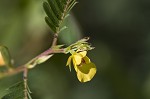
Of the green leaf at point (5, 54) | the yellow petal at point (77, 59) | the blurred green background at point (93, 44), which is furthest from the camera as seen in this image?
the blurred green background at point (93, 44)

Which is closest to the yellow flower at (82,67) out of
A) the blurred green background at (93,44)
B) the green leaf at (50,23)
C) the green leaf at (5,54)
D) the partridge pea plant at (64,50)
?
the partridge pea plant at (64,50)

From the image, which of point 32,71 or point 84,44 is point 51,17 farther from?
point 32,71

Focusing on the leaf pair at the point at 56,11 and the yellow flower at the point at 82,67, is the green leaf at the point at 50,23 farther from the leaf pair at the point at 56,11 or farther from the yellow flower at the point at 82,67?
the yellow flower at the point at 82,67

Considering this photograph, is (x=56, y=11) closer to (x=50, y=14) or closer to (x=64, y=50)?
(x=50, y=14)

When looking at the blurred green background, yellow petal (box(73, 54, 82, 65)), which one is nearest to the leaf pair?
yellow petal (box(73, 54, 82, 65))

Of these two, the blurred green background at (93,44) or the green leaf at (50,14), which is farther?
the blurred green background at (93,44)
